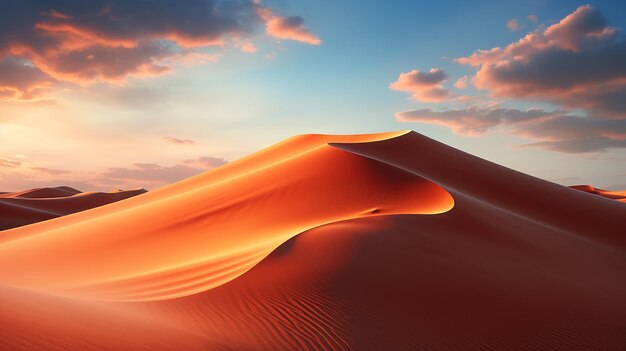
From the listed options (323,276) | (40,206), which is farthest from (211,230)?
(40,206)

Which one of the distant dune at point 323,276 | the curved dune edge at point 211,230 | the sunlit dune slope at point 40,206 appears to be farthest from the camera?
the sunlit dune slope at point 40,206

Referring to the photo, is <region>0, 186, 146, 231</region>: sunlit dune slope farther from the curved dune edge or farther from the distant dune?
the distant dune

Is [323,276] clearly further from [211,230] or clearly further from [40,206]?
[40,206]

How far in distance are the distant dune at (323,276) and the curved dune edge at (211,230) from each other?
0.24 feet

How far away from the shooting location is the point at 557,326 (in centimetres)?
656

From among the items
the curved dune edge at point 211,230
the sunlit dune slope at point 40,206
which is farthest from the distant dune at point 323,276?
the sunlit dune slope at point 40,206

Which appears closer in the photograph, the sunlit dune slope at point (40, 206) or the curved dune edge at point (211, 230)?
the curved dune edge at point (211, 230)

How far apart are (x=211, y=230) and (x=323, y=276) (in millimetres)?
6866

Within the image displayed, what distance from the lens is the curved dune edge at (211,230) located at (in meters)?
8.43

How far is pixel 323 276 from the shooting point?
23.4 feet

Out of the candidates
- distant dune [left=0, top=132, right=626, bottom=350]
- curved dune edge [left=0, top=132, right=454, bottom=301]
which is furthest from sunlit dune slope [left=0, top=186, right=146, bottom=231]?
distant dune [left=0, top=132, right=626, bottom=350]

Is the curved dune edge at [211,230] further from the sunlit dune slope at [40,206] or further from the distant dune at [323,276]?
the sunlit dune slope at [40,206]

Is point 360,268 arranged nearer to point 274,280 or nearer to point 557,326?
point 274,280

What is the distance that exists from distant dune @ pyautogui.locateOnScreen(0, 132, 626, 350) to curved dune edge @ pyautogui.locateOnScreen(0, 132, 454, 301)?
0.24ft
